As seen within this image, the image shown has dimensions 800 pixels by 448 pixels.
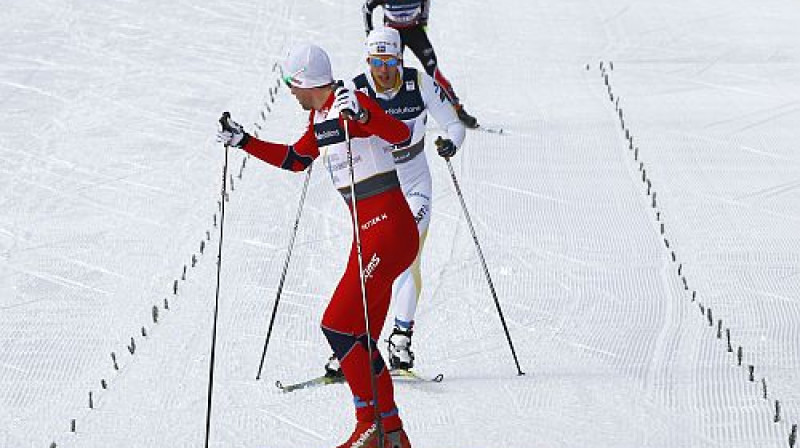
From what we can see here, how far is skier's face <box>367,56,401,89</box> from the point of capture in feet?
24.5

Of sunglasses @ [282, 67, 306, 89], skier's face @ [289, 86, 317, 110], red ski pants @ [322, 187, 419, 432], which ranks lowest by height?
red ski pants @ [322, 187, 419, 432]

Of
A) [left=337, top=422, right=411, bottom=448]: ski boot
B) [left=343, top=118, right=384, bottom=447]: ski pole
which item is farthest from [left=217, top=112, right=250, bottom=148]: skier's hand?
[left=337, top=422, right=411, bottom=448]: ski boot

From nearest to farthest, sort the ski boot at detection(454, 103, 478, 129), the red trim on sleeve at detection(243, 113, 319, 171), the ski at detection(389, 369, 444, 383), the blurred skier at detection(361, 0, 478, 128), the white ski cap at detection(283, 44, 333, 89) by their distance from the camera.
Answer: the white ski cap at detection(283, 44, 333, 89) → the red trim on sleeve at detection(243, 113, 319, 171) → the ski at detection(389, 369, 444, 383) → the blurred skier at detection(361, 0, 478, 128) → the ski boot at detection(454, 103, 478, 129)

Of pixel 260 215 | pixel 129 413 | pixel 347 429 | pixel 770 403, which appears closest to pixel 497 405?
pixel 347 429

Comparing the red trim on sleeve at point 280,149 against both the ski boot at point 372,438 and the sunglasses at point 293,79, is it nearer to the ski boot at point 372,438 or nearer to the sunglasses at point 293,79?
the sunglasses at point 293,79

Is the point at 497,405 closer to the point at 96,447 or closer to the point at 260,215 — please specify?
the point at 96,447

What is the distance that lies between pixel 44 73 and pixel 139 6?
303 cm

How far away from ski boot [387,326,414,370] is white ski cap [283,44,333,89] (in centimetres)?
177

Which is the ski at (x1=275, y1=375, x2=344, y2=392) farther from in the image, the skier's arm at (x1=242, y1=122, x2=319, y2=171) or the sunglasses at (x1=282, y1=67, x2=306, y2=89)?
the sunglasses at (x1=282, y1=67, x2=306, y2=89)

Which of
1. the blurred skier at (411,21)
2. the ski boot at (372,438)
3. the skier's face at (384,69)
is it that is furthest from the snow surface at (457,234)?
the skier's face at (384,69)

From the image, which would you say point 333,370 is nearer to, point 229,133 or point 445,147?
point 445,147

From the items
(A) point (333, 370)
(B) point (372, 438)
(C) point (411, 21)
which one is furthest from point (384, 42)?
(C) point (411, 21)

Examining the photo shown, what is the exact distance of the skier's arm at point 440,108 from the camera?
7.68 meters

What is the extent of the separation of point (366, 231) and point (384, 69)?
1.27m
